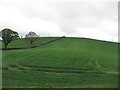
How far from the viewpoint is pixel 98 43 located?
10025 centimetres

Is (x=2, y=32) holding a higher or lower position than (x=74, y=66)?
higher

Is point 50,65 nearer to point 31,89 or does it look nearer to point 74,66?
point 74,66

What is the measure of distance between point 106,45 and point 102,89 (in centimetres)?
8060

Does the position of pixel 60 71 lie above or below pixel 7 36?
below

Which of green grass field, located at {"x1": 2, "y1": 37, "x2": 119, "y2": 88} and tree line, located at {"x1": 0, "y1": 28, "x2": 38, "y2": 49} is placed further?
tree line, located at {"x1": 0, "y1": 28, "x2": 38, "y2": 49}

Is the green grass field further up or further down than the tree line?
further down

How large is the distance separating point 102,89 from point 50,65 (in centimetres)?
3303

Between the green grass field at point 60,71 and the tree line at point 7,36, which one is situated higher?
the tree line at point 7,36

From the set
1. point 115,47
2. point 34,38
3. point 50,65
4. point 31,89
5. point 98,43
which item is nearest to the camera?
point 31,89

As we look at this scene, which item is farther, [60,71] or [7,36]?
[7,36]

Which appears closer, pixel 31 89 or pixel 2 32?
pixel 31 89

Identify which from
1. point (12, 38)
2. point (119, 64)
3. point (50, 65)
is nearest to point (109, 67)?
point (119, 64)

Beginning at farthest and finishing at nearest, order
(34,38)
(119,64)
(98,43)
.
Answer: (34,38), (98,43), (119,64)

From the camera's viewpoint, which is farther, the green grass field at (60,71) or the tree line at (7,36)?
the tree line at (7,36)
